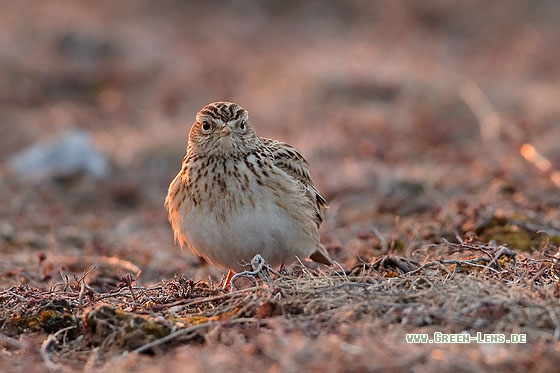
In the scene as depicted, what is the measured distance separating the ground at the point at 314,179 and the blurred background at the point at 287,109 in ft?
0.15

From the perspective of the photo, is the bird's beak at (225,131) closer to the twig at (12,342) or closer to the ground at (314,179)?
the ground at (314,179)

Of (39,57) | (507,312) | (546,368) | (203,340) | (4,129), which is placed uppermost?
(39,57)

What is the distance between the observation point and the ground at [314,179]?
4457 millimetres

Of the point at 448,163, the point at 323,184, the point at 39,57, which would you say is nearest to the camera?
the point at 323,184

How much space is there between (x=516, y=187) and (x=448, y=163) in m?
1.97

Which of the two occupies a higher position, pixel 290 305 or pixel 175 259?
pixel 175 259

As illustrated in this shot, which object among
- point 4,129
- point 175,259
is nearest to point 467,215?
point 175,259

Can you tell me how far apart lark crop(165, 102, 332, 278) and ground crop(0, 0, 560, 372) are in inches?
13.0

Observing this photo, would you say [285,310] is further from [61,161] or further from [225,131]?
[61,161]

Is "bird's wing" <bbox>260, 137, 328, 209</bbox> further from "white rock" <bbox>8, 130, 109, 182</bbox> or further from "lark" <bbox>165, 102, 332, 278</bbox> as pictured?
"white rock" <bbox>8, 130, 109, 182</bbox>

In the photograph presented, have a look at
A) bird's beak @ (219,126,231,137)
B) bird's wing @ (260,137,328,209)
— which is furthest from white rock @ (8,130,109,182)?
bird's beak @ (219,126,231,137)

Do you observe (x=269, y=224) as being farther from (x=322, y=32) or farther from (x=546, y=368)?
(x=322, y=32)

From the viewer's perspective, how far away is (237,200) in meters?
5.97

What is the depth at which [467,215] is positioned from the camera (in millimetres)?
7582
